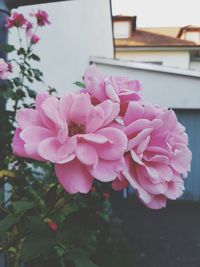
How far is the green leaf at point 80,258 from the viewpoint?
3.02 feet

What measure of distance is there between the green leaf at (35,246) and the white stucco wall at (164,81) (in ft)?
26.3

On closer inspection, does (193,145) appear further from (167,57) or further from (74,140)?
(167,57)

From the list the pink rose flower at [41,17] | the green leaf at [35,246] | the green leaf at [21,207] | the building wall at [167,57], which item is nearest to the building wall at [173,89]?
the pink rose flower at [41,17]

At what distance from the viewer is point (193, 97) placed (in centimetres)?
931

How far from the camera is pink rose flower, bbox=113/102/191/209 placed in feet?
2.21

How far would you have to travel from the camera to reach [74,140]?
62 centimetres

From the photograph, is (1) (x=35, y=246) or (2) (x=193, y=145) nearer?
(1) (x=35, y=246)

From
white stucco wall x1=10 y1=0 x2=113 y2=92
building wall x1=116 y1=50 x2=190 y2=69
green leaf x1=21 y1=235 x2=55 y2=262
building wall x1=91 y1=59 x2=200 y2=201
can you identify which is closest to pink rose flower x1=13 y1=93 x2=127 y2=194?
green leaf x1=21 y1=235 x2=55 y2=262

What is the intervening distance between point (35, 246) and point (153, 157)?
1.16 ft

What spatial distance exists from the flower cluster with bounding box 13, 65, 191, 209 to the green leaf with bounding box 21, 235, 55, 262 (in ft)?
0.92

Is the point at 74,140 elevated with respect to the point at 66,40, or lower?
elevated

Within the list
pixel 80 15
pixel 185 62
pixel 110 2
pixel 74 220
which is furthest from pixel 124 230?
pixel 185 62

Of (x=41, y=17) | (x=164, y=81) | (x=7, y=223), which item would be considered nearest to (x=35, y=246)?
(x=7, y=223)

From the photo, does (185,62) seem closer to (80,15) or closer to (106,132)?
(80,15)
